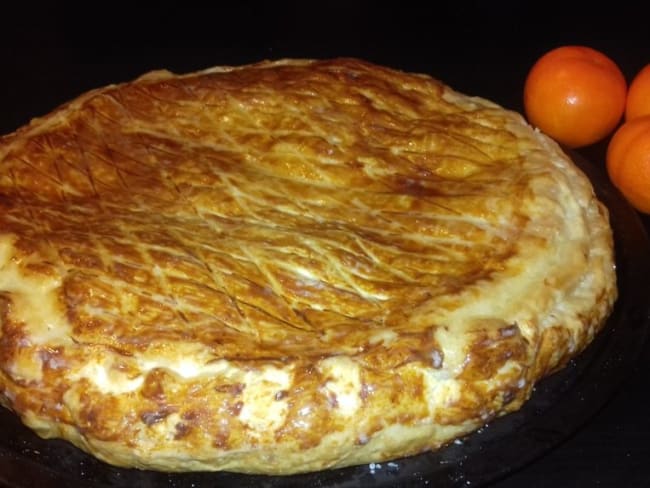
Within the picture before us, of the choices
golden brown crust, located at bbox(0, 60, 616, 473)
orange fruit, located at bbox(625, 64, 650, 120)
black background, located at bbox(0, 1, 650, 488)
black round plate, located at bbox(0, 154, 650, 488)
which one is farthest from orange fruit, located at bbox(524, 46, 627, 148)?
black round plate, located at bbox(0, 154, 650, 488)

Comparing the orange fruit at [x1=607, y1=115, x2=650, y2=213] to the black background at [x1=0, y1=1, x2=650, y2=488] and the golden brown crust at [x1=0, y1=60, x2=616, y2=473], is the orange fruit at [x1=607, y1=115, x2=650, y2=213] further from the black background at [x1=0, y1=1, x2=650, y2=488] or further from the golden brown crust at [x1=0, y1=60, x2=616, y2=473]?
the black background at [x1=0, y1=1, x2=650, y2=488]

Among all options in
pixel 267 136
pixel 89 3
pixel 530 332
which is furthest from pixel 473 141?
pixel 89 3

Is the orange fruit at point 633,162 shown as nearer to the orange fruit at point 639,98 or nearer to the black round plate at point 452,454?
the orange fruit at point 639,98

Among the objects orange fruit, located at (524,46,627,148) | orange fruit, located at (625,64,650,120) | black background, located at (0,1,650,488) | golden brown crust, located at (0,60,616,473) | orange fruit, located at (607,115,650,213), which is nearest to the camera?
golden brown crust, located at (0,60,616,473)

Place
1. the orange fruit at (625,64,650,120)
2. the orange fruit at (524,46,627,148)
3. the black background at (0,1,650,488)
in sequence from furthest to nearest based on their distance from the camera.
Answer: the black background at (0,1,650,488) < the orange fruit at (625,64,650,120) < the orange fruit at (524,46,627,148)

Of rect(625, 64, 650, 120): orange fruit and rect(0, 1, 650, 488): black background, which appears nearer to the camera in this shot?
rect(625, 64, 650, 120): orange fruit

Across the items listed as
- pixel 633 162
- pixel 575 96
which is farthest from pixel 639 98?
pixel 633 162
